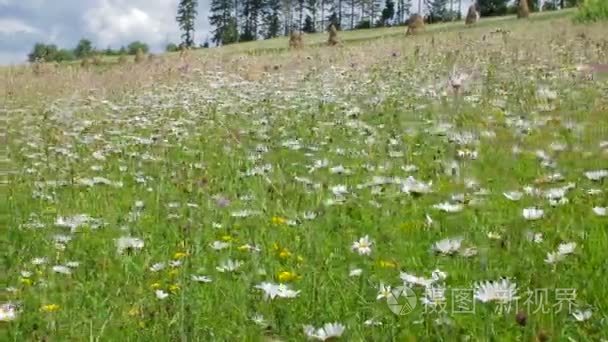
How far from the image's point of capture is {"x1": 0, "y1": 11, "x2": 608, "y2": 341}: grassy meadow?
300 cm

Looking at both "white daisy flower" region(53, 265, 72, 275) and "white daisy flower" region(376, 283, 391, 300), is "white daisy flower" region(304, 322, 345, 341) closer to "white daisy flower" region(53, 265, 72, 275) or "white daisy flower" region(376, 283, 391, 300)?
"white daisy flower" region(376, 283, 391, 300)

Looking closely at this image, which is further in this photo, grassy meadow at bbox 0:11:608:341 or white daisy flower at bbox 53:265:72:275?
white daisy flower at bbox 53:265:72:275

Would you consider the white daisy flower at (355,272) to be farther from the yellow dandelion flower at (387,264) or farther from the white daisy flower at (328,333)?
the white daisy flower at (328,333)

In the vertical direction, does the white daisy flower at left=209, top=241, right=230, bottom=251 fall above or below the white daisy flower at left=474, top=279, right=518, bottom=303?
below

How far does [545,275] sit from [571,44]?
11.9 m

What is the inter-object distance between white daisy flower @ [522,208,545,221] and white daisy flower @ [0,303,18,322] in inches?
93.4

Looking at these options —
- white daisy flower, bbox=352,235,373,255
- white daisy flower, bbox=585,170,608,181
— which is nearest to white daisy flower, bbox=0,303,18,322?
white daisy flower, bbox=352,235,373,255

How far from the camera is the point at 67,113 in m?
11.1

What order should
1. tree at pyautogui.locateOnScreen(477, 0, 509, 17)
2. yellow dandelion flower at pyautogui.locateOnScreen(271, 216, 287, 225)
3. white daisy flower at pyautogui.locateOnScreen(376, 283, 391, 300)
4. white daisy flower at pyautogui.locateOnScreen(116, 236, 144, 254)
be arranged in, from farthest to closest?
tree at pyautogui.locateOnScreen(477, 0, 509, 17)
yellow dandelion flower at pyautogui.locateOnScreen(271, 216, 287, 225)
white daisy flower at pyautogui.locateOnScreen(116, 236, 144, 254)
white daisy flower at pyautogui.locateOnScreen(376, 283, 391, 300)

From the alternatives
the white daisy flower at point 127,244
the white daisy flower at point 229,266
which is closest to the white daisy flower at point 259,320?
the white daisy flower at point 229,266

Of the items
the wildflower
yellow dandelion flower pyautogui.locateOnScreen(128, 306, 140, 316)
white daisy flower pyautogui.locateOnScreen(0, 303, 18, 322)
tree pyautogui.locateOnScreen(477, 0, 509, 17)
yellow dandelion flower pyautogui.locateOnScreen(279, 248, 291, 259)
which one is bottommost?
yellow dandelion flower pyautogui.locateOnScreen(128, 306, 140, 316)

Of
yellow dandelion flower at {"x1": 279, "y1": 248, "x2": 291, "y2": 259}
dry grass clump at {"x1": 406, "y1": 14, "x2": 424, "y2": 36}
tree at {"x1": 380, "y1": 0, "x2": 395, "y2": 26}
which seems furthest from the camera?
tree at {"x1": 380, "y1": 0, "x2": 395, "y2": 26}

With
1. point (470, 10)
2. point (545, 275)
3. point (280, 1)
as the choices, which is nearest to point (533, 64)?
point (545, 275)

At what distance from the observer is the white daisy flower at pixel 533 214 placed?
3.72 m
